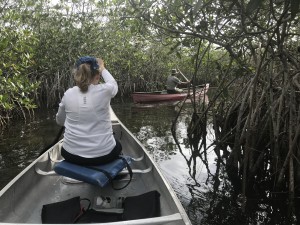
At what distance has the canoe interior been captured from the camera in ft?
9.72

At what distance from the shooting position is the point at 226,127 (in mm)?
5965

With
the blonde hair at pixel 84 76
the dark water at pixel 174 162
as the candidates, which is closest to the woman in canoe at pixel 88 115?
the blonde hair at pixel 84 76

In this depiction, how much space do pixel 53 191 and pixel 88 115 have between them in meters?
1.03

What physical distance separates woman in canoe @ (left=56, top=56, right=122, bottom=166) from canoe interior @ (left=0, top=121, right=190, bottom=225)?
474 millimetres

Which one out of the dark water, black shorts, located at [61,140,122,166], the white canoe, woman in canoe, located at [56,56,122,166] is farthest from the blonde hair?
the dark water

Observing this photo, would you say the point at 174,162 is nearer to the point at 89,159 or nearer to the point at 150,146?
the point at 150,146

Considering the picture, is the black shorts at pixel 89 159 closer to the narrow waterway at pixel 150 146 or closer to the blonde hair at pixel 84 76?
the blonde hair at pixel 84 76

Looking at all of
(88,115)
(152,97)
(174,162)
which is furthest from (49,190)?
(152,97)

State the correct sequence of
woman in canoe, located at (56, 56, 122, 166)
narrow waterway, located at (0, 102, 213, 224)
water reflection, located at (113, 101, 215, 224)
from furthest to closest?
narrow waterway, located at (0, 102, 213, 224)
water reflection, located at (113, 101, 215, 224)
woman in canoe, located at (56, 56, 122, 166)

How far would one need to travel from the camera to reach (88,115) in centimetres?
335

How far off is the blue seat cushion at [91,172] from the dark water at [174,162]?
1.35 m

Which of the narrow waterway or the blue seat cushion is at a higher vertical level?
the blue seat cushion

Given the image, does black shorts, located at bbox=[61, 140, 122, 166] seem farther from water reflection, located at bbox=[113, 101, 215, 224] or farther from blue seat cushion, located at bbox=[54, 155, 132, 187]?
water reflection, located at bbox=[113, 101, 215, 224]

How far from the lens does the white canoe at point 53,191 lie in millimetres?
2881
